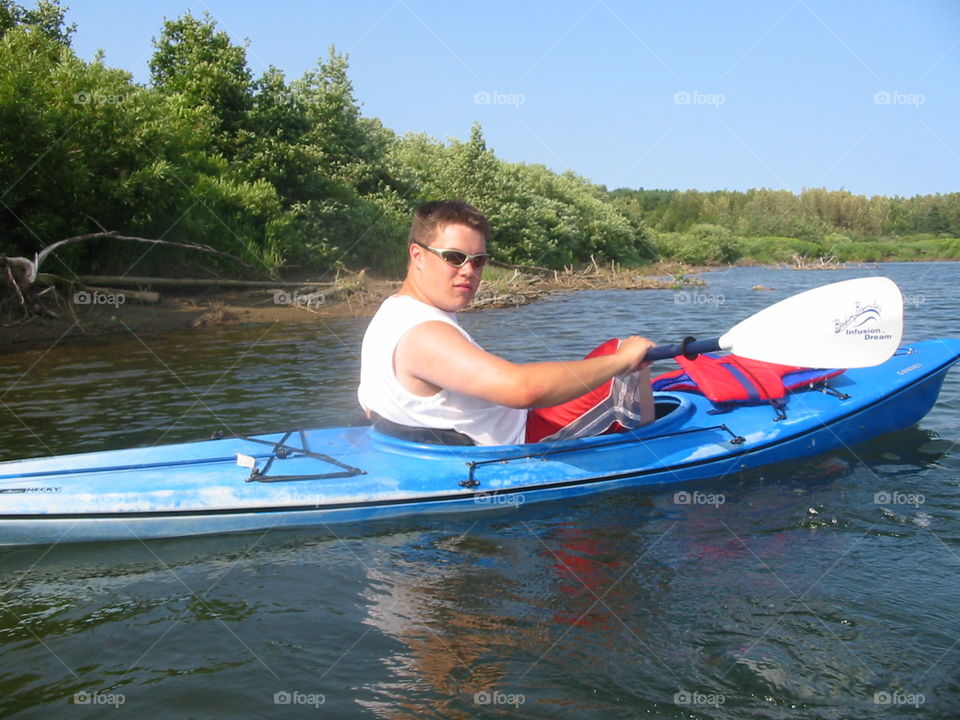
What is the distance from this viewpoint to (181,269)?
45.9ft

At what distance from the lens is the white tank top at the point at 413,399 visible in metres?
3.28

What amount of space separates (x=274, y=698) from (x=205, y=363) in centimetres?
694

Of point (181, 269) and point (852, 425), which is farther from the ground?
point (181, 269)

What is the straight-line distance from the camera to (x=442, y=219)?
131 inches

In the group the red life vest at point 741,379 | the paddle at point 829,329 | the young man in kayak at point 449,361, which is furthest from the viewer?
the red life vest at point 741,379

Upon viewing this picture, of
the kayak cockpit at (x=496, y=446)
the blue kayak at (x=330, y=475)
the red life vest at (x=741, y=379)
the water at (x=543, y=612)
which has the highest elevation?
the red life vest at (x=741, y=379)

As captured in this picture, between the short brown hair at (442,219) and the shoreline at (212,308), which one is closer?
the short brown hair at (442,219)

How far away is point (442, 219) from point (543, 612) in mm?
1629

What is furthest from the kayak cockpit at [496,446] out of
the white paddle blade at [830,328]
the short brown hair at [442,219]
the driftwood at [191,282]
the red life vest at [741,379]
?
the driftwood at [191,282]

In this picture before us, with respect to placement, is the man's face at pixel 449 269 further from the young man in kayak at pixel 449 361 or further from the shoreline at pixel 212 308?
the shoreline at pixel 212 308

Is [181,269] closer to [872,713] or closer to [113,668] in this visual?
[113,668]

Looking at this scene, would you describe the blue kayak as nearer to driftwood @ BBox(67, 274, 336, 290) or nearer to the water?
the water

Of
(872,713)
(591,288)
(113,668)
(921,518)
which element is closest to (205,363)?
(113,668)

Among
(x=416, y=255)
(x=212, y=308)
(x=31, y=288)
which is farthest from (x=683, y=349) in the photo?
(x=212, y=308)
